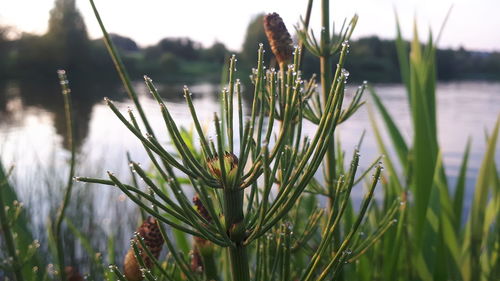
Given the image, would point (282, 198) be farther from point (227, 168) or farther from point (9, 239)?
point (9, 239)

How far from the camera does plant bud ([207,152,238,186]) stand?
0.39 meters

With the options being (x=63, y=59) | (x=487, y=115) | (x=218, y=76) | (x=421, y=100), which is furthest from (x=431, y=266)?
(x=218, y=76)

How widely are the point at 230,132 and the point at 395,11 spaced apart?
1.25 m

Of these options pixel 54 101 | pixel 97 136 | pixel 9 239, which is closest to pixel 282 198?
pixel 9 239

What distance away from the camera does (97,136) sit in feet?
40.2

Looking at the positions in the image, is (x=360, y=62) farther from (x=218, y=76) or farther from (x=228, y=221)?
(x=228, y=221)

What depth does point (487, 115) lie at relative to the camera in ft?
55.3

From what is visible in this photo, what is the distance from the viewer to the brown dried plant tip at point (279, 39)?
626 mm

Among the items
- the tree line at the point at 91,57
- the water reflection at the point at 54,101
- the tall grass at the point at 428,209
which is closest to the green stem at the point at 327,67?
the tall grass at the point at 428,209

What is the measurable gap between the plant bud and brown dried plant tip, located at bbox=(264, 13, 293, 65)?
26 centimetres

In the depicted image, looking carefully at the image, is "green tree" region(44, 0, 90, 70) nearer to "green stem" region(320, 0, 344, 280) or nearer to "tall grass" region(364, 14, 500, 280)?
"tall grass" region(364, 14, 500, 280)

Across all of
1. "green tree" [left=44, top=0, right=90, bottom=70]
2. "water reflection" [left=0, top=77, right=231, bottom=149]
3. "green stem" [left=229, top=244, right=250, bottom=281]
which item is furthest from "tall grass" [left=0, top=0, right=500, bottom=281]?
"green tree" [left=44, top=0, right=90, bottom=70]

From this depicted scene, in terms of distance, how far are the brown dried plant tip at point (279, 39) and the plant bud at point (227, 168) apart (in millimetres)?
262

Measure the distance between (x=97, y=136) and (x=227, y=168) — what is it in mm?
12510
